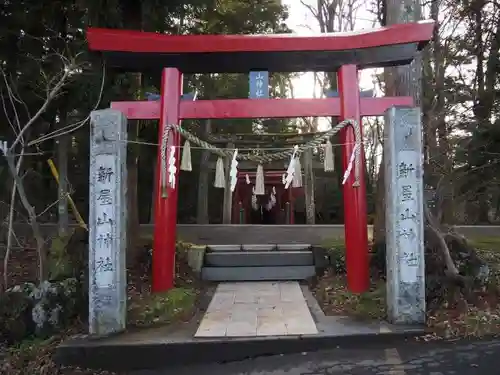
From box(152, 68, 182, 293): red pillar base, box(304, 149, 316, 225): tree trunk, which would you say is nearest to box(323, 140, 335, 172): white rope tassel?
box(152, 68, 182, 293): red pillar base

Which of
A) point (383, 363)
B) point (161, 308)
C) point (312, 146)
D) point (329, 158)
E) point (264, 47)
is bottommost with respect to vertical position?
point (383, 363)

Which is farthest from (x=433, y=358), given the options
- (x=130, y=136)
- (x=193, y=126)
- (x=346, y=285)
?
(x=193, y=126)

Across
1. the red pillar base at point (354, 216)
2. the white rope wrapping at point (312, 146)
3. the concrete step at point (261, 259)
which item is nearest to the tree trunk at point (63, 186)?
the concrete step at point (261, 259)

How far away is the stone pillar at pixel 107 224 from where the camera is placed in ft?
19.2

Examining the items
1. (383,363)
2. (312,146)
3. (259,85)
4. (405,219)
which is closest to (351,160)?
(312,146)

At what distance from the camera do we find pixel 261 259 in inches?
368

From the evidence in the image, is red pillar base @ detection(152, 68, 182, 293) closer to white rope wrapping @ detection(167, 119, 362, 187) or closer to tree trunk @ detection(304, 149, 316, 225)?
white rope wrapping @ detection(167, 119, 362, 187)

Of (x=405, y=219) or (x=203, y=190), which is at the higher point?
(x=203, y=190)

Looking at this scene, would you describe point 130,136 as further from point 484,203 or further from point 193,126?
point 484,203

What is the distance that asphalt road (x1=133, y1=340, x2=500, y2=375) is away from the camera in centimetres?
482

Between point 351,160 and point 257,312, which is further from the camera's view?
point 351,160

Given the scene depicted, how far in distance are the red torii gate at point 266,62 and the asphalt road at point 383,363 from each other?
1985 mm

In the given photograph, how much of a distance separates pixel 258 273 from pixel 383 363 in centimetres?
433

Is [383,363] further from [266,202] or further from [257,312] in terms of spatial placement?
[266,202]
